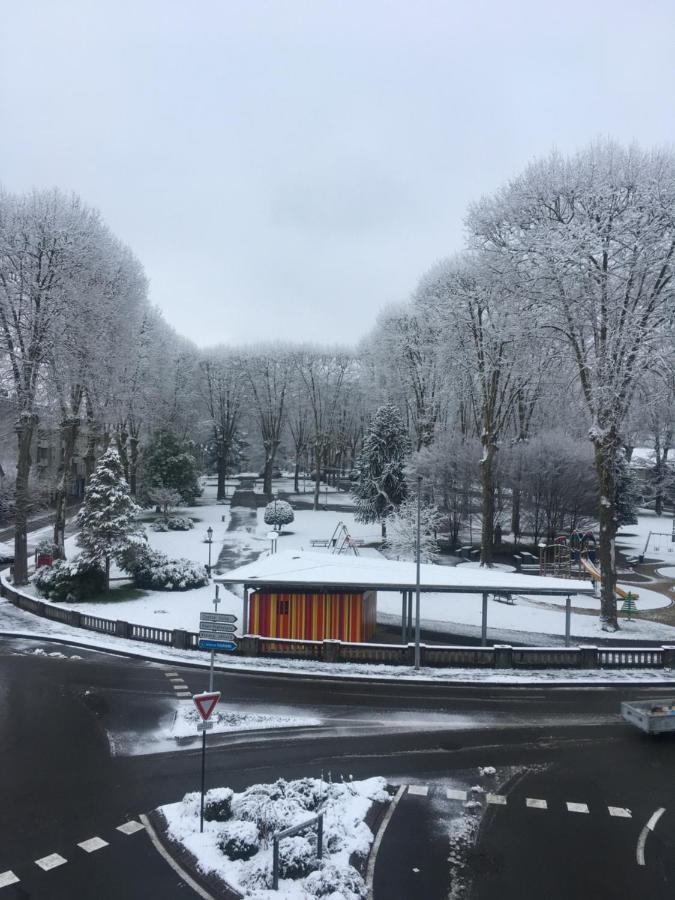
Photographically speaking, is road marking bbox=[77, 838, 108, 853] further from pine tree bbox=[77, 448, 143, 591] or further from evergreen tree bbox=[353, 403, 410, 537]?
evergreen tree bbox=[353, 403, 410, 537]

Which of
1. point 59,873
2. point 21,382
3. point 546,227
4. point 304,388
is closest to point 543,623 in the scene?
point 546,227

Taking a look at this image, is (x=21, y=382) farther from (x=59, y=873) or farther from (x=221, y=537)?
(x=59, y=873)

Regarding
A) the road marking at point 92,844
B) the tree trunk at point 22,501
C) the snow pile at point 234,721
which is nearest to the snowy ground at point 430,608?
the tree trunk at point 22,501

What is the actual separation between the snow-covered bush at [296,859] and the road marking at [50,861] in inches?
135

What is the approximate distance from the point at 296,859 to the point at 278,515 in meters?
39.0

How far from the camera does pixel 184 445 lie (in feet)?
181

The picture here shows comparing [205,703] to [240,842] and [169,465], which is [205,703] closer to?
[240,842]

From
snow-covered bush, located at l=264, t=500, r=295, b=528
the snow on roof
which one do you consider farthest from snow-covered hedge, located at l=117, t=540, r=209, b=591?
snow-covered bush, located at l=264, t=500, r=295, b=528

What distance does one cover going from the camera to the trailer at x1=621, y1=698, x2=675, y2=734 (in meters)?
15.6

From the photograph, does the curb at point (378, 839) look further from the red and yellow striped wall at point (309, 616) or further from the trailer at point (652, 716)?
the red and yellow striped wall at point (309, 616)

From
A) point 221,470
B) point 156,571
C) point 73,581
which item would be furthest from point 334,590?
point 221,470

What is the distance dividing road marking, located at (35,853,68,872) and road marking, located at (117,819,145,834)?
112 centimetres

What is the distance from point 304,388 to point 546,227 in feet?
134

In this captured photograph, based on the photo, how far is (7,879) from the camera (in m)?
9.69
